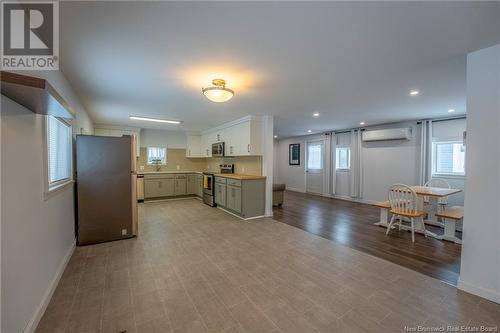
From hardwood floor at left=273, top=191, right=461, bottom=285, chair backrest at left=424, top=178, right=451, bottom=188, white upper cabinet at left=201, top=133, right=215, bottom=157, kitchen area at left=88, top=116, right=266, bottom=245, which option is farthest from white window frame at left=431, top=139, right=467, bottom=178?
white upper cabinet at left=201, top=133, right=215, bottom=157

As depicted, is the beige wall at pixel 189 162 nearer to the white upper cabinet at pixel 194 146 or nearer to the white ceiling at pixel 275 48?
the white upper cabinet at pixel 194 146

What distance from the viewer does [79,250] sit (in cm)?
327

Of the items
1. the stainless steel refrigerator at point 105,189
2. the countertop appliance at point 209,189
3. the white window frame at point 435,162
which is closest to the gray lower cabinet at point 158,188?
the countertop appliance at point 209,189

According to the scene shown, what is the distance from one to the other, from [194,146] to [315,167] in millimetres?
5036

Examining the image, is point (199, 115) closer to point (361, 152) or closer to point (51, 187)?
point (51, 187)

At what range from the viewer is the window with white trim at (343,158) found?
24.8ft

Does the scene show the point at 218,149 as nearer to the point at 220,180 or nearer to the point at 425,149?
the point at 220,180

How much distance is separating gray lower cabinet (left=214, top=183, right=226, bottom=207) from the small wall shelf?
4204 millimetres

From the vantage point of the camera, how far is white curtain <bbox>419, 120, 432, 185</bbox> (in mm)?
5500

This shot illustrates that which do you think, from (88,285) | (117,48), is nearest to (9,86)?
(117,48)

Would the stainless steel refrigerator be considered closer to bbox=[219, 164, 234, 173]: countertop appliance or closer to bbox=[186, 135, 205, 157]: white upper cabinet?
bbox=[219, 164, 234, 173]: countertop appliance

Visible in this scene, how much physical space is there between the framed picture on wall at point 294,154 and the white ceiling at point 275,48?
5.85m

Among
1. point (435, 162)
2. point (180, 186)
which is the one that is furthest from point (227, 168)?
point (435, 162)

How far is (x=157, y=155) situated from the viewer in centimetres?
776
